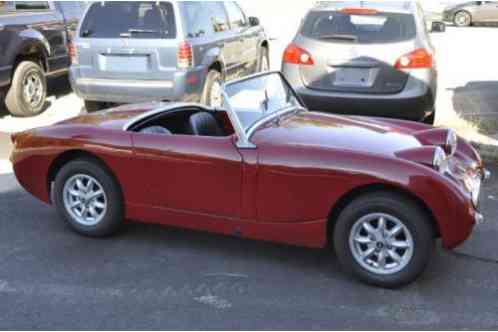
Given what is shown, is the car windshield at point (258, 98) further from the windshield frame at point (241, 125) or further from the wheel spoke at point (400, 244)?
the wheel spoke at point (400, 244)

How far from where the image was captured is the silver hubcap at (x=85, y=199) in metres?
4.56

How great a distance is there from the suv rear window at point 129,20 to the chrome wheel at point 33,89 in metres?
1.40

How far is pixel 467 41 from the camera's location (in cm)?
1877

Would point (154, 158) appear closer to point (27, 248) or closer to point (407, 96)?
point (27, 248)

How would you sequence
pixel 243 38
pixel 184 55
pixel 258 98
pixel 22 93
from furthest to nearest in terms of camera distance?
pixel 243 38 < pixel 22 93 < pixel 184 55 < pixel 258 98

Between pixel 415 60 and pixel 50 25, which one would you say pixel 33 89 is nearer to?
pixel 50 25

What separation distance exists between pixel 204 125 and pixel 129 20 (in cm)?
371

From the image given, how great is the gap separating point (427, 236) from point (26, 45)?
22.8ft

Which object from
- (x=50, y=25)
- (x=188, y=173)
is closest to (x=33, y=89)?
(x=50, y=25)

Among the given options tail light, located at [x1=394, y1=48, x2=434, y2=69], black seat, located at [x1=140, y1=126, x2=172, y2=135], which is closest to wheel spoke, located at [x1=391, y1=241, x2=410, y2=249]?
black seat, located at [x1=140, y1=126, x2=172, y2=135]

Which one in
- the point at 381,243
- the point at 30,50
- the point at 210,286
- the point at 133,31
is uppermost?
the point at 133,31

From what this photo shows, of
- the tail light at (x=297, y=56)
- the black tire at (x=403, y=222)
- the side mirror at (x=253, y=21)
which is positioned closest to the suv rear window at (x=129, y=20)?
the tail light at (x=297, y=56)

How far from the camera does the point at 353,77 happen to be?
657 cm

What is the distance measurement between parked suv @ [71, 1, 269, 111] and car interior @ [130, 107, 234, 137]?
2.65 metres
